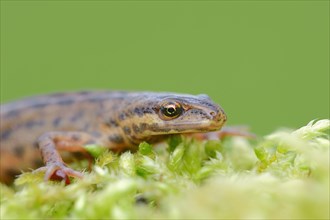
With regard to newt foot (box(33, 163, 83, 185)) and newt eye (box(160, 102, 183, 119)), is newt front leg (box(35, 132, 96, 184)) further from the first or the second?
newt eye (box(160, 102, 183, 119))

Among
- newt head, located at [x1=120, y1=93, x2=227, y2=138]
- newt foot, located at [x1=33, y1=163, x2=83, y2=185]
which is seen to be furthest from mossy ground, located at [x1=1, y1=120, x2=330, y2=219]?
newt head, located at [x1=120, y1=93, x2=227, y2=138]

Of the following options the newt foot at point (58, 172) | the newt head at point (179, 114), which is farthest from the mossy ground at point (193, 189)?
the newt head at point (179, 114)

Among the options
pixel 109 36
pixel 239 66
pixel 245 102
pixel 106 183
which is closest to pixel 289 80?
pixel 239 66

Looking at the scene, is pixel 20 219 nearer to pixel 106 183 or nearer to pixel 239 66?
pixel 106 183

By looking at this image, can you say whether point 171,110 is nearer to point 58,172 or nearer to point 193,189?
point 58,172

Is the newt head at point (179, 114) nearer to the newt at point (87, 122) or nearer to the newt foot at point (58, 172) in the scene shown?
the newt at point (87, 122)

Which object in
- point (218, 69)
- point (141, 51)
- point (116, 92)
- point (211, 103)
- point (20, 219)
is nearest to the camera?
point (20, 219)

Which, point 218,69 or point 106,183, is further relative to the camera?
point 218,69

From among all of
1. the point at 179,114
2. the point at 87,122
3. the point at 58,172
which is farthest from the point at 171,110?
the point at 87,122
